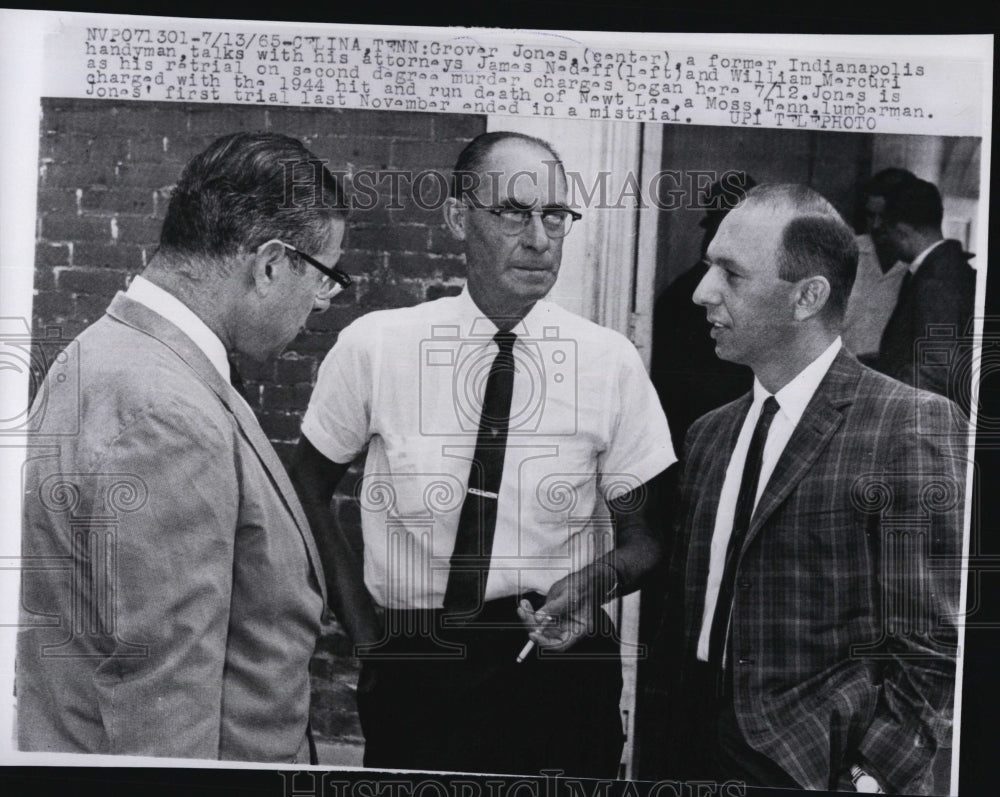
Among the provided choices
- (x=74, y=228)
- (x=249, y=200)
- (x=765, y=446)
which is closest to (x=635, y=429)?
(x=765, y=446)

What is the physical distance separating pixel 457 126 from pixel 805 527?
1511 mm

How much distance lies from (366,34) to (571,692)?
6.54 feet

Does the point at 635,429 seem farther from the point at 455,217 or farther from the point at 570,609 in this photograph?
the point at 455,217

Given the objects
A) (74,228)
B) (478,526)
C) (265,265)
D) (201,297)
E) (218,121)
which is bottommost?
(478,526)

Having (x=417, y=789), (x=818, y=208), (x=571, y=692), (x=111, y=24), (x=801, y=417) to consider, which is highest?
(x=111, y=24)

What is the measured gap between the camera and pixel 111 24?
10.5ft

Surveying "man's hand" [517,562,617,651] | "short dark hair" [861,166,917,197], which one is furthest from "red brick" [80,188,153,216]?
"short dark hair" [861,166,917,197]

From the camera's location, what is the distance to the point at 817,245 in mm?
3154

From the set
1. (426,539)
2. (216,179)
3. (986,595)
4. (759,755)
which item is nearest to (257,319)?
(216,179)

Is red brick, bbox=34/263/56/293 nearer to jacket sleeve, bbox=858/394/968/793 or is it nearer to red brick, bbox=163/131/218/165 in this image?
red brick, bbox=163/131/218/165

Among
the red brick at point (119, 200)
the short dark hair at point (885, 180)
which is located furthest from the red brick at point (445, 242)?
the short dark hair at point (885, 180)

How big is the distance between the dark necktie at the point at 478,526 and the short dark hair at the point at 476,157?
67cm

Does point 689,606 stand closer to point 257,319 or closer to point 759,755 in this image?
point 759,755

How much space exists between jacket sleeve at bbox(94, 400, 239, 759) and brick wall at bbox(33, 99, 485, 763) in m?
0.36
